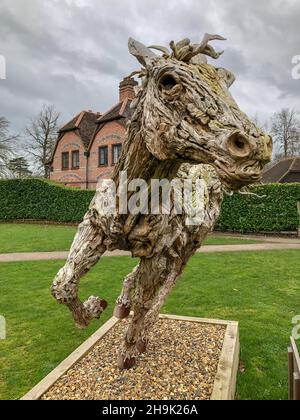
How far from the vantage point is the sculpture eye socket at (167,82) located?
184 cm

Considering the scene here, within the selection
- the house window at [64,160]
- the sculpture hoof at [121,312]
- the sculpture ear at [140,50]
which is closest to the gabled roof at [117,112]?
the house window at [64,160]

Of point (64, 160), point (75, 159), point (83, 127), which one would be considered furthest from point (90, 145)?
point (64, 160)

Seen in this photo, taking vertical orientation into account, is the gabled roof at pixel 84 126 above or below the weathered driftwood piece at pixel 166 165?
above

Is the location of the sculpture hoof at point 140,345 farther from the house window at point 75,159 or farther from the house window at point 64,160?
the house window at point 64,160

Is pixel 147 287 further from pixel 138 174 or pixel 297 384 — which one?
pixel 297 384

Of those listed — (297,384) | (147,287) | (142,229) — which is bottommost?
(297,384)

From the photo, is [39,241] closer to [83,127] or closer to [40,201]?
[40,201]

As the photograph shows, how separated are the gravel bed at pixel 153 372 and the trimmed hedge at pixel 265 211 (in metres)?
11.8

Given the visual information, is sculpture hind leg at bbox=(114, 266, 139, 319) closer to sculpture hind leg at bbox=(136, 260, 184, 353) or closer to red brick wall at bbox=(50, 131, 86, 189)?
sculpture hind leg at bbox=(136, 260, 184, 353)

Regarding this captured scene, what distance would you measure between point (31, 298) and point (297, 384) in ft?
19.0

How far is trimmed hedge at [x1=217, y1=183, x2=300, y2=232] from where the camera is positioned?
50.4 feet

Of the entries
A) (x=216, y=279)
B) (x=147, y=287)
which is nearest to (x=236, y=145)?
(x=147, y=287)

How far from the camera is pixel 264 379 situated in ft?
13.2

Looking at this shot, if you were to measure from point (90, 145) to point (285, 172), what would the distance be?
A: 15.2 metres
